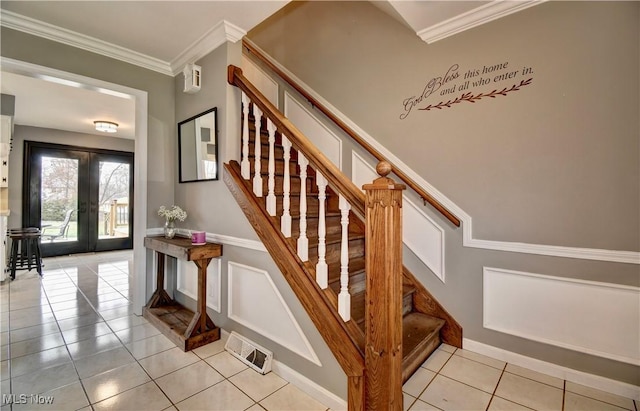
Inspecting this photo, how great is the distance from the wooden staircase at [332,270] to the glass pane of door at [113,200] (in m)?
5.57

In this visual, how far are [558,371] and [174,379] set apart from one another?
8.40 feet

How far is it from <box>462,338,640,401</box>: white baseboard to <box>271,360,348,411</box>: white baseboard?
126 cm

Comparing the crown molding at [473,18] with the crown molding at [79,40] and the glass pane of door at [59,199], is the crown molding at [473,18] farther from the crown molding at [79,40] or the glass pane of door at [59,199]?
the glass pane of door at [59,199]

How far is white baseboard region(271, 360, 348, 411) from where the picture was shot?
167cm

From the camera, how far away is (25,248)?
500 centimetres

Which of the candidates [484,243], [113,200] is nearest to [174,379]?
[484,243]

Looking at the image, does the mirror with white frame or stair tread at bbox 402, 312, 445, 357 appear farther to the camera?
the mirror with white frame

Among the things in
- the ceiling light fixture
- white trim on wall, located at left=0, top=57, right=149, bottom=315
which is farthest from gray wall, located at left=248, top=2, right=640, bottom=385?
the ceiling light fixture

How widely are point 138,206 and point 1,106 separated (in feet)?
10.8

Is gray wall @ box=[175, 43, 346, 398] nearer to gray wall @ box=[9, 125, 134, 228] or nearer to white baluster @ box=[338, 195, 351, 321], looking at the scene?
white baluster @ box=[338, 195, 351, 321]

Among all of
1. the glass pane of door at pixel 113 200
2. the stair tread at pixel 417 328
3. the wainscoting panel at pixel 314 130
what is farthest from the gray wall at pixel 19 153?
the stair tread at pixel 417 328

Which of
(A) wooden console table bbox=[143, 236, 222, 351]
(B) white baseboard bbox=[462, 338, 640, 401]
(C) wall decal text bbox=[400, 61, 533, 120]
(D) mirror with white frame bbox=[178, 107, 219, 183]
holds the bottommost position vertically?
(B) white baseboard bbox=[462, 338, 640, 401]

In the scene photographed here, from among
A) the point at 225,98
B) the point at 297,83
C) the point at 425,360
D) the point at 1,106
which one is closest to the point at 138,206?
the point at 225,98

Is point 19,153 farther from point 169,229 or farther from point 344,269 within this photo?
point 344,269
